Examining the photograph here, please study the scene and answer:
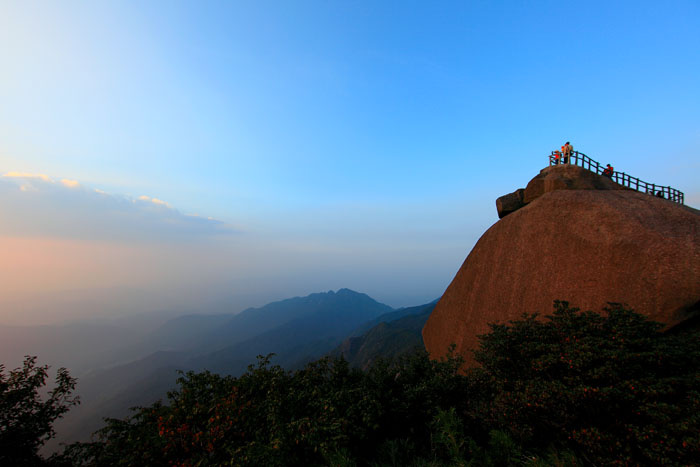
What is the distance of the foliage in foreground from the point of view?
261 inches

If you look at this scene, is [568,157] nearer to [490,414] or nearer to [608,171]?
[608,171]

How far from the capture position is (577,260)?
13328 mm

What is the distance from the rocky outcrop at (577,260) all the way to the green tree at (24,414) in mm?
20503

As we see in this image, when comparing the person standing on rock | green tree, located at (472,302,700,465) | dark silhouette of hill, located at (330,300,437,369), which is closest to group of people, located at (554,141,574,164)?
the person standing on rock

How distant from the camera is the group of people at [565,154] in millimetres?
19844

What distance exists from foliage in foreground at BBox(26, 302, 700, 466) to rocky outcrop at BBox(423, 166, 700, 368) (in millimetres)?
2604

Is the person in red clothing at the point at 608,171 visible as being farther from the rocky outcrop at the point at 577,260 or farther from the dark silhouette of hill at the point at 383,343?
the dark silhouette of hill at the point at 383,343

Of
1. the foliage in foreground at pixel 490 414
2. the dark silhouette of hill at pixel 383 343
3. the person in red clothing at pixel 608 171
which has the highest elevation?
the person in red clothing at pixel 608 171

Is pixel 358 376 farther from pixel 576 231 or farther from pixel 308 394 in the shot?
pixel 576 231

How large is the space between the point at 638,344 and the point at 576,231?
7330 mm

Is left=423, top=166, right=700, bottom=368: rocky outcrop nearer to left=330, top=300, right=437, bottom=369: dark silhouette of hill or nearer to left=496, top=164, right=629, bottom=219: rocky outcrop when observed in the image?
left=496, top=164, right=629, bottom=219: rocky outcrop

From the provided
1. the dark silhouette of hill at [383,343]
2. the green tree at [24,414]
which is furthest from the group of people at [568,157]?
the dark silhouette of hill at [383,343]

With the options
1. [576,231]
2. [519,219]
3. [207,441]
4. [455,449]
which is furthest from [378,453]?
[519,219]

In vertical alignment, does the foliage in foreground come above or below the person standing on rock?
below
